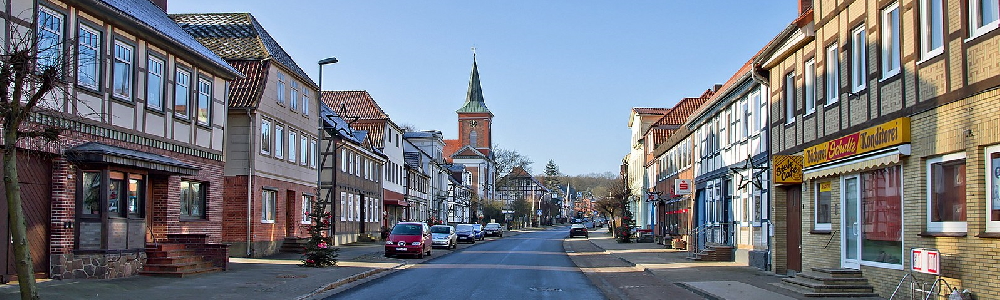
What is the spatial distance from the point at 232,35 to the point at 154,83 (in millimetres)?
12080

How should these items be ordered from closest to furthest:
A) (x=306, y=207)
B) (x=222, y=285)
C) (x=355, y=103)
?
1. (x=222, y=285)
2. (x=306, y=207)
3. (x=355, y=103)

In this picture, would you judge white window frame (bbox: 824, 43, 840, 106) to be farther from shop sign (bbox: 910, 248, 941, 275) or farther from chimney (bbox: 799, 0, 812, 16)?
chimney (bbox: 799, 0, 812, 16)

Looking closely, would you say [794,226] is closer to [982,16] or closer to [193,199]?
[982,16]

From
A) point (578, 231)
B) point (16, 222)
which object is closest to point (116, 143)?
point (16, 222)

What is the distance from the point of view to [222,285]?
60.7 ft

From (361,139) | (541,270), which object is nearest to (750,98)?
(541,270)

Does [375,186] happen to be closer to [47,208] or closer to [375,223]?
[375,223]

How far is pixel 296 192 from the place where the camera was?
117 ft

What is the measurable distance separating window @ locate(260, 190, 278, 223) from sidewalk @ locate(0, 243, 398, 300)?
593 centimetres

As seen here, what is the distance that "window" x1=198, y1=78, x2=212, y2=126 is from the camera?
2502 cm

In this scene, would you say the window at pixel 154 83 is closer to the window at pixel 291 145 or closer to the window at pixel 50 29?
the window at pixel 50 29

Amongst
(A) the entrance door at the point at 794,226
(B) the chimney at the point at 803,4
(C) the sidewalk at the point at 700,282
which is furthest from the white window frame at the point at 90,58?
(B) the chimney at the point at 803,4

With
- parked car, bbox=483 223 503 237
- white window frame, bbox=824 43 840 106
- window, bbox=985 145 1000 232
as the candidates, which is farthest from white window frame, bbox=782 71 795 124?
parked car, bbox=483 223 503 237

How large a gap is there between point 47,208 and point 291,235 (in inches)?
698
